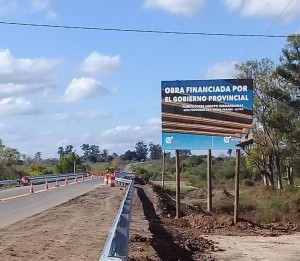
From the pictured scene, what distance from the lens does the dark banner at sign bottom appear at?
2592cm

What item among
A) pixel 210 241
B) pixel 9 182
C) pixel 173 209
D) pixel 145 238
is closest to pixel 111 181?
pixel 9 182

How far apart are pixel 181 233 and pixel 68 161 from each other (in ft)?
323

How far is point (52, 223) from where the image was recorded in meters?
19.9

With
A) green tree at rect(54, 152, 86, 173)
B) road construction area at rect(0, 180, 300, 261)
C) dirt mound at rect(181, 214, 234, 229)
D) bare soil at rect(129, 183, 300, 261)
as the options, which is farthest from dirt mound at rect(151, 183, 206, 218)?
green tree at rect(54, 152, 86, 173)

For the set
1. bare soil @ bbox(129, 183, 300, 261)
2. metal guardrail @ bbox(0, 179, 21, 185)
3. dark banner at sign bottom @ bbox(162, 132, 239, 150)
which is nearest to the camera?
bare soil @ bbox(129, 183, 300, 261)

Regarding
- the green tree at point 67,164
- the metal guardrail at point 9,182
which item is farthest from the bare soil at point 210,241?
the green tree at point 67,164

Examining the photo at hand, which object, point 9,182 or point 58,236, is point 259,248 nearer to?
point 58,236

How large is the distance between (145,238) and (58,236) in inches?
83.7

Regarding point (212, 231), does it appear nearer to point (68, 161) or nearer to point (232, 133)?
point (232, 133)

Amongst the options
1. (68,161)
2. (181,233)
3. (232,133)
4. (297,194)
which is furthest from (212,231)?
(68,161)

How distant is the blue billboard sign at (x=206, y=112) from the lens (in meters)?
25.4

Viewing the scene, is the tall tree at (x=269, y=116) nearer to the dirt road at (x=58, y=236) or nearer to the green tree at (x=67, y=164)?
the dirt road at (x=58, y=236)

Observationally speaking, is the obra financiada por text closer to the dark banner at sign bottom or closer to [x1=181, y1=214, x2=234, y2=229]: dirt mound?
the dark banner at sign bottom

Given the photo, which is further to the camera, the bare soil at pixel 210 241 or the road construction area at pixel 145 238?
the bare soil at pixel 210 241
